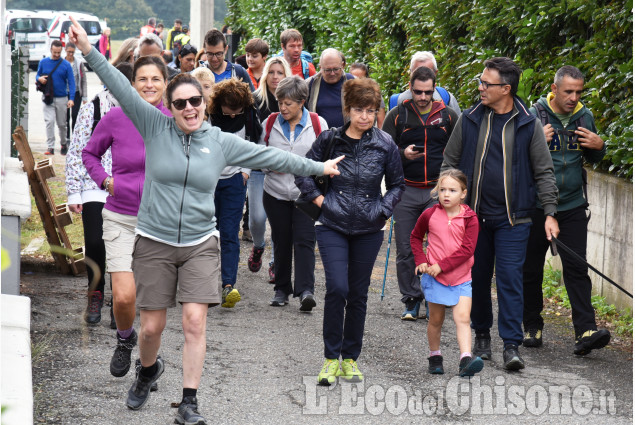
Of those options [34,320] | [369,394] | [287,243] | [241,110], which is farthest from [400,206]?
[34,320]

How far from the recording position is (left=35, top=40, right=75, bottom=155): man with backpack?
17328mm

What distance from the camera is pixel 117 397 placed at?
5.23m

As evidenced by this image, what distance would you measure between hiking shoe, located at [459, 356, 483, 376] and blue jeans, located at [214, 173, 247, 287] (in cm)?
262

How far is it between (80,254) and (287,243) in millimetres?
2176

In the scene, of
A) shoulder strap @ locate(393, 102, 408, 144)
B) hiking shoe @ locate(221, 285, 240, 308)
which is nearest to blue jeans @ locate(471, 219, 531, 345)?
shoulder strap @ locate(393, 102, 408, 144)

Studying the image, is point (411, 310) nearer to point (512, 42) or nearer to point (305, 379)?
point (305, 379)

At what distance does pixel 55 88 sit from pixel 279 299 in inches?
437

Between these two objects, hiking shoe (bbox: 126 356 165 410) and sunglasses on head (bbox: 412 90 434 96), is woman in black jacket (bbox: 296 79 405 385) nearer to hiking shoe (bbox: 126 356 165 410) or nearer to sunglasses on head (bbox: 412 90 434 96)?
hiking shoe (bbox: 126 356 165 410)

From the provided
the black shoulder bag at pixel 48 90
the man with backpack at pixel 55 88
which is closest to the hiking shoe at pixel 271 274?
the man with backpack at pixel 55 88

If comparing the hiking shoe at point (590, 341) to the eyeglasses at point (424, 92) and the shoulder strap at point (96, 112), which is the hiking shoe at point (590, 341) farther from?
the shoulder strap at point (96, 112)

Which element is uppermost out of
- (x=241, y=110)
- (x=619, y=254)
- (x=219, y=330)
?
(x=241, y=110)

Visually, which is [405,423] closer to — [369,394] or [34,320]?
[369,394]

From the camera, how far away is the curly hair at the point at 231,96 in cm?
763

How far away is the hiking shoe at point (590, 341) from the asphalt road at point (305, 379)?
70 millimetres
